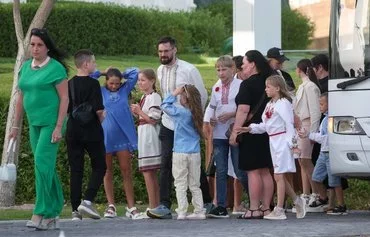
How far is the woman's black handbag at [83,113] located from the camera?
1282 centimetres

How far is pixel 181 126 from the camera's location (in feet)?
42.4

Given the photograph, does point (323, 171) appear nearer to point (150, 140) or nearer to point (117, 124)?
point (150, 140)

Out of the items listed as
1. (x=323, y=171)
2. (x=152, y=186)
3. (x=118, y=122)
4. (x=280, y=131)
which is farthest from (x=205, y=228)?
(x=323, y=171)

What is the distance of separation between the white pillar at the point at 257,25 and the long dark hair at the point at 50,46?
25.3 ft

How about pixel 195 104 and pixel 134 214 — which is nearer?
pixel 195 104

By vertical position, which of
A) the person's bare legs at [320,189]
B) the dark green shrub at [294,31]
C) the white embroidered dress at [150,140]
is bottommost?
the person's bare legs at [320,189]

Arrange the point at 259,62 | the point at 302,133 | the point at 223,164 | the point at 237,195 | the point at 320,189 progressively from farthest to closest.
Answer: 1. the point at 320,189
2. the point at 237,195
3. the point at 302,133
4. the point at 223,164
5. the point at 259,62

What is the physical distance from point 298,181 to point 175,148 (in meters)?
2.82

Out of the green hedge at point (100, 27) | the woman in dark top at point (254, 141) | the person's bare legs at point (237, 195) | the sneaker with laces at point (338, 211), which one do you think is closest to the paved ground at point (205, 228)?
the woman in dark top at point (254, 141)

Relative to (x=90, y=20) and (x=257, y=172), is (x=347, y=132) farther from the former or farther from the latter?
(x=90, y=20)

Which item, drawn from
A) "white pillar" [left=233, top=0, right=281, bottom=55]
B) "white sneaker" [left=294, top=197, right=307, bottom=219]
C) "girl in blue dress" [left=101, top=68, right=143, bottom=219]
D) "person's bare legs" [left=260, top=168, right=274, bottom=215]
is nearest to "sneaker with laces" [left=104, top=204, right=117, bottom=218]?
"girl in blue dress" [left=101, top=68, right=143, bottom=219]

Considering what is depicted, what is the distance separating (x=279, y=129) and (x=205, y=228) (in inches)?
61.2

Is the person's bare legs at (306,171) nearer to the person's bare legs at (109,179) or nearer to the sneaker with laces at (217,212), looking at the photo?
the sneaker with laces at (217,212)

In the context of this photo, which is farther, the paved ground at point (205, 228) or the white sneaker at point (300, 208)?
the white sneaker at point (300, 208)
